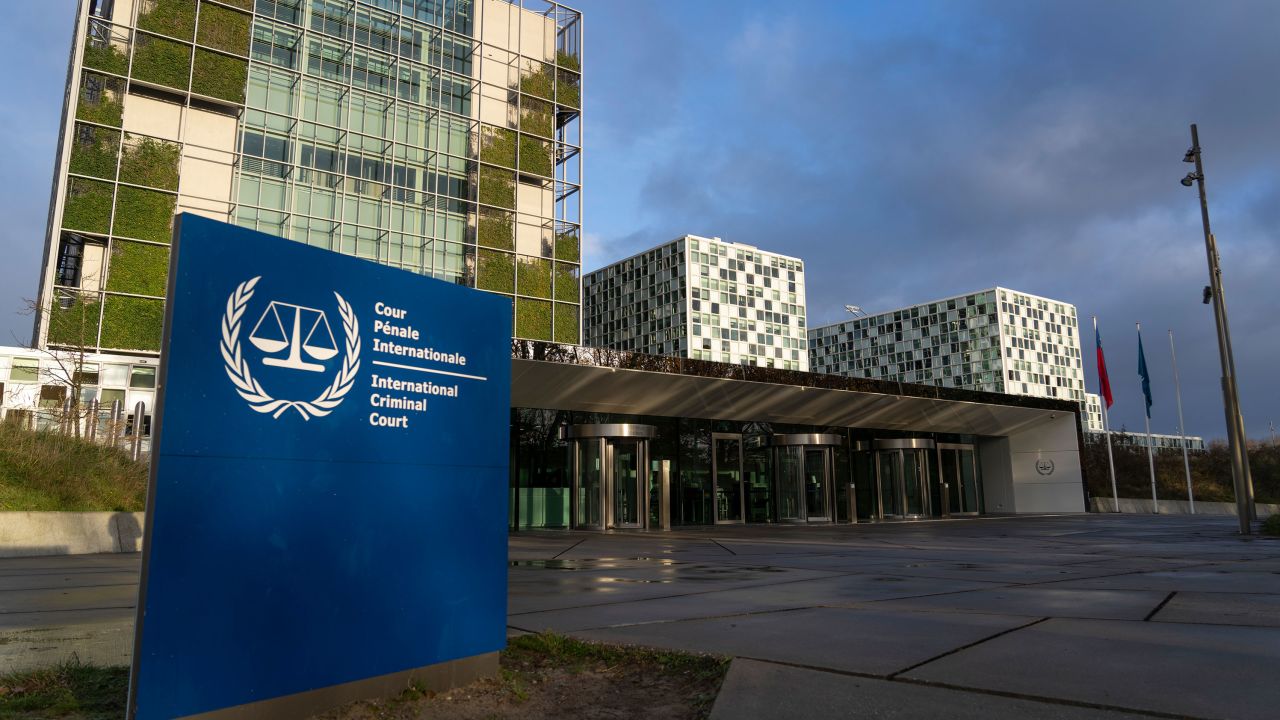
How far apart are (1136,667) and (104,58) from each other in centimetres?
4744

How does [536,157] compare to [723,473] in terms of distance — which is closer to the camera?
[723,473]

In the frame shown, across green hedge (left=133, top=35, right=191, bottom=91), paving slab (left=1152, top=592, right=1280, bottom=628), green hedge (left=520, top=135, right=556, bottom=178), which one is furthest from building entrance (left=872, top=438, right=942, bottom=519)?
green hedge (left=133, top=35, right=191, bottom=91)

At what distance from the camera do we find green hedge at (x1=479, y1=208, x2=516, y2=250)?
5003cm

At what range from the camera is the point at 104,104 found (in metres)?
38.4

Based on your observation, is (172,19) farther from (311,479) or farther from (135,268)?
(311,479)

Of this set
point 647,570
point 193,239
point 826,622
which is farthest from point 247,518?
point 647,570

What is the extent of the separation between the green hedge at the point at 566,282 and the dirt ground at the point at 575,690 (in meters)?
48.9

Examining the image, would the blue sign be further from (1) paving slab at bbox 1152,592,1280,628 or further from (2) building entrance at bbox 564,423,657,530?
(2) building entrance at bbox 564,423,657,530

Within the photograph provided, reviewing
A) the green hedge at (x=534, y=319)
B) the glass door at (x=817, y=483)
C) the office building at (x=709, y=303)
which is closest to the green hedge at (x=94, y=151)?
the green hedge at (x=534, y=319)

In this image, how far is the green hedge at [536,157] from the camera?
172ft

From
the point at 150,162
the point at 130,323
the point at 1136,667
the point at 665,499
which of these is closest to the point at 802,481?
the point at 665,499

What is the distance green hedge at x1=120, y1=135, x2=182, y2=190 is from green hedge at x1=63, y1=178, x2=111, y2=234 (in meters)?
1.18

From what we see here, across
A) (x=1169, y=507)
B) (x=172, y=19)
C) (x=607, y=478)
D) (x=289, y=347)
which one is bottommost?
(x=1169, y=507)

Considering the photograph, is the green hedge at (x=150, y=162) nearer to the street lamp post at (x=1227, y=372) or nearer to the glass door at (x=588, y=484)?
the glass door at (x=588, y=484)
